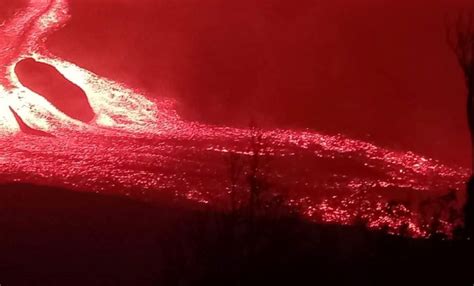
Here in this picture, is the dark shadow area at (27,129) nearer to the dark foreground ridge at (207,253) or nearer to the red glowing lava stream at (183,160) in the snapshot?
the red glowing lava stream at (183,160)

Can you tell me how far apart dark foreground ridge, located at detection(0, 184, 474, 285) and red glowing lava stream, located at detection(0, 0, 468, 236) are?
0.85 metres

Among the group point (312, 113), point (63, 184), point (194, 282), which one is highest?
point (312, 113)

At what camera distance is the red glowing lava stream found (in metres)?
11.1

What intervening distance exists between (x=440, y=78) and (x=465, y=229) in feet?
20.5

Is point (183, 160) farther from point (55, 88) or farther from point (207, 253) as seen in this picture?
point (207, 253)

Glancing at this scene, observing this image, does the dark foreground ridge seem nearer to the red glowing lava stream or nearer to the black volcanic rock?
the red glowing lava stream

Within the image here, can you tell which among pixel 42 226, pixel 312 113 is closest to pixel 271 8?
pixel 312 113

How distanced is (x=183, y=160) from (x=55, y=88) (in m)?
2.89

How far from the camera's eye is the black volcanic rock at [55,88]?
13.2m

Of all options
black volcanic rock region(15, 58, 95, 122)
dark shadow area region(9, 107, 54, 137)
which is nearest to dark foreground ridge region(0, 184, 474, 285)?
dark shadow area region(9, 107, 54, 137)

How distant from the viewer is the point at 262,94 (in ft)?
47.5

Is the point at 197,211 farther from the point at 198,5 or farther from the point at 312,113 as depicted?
the point at 198,5

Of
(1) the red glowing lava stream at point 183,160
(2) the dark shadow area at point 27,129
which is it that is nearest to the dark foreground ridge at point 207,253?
(1) the red glowing lava stream at point 183,160

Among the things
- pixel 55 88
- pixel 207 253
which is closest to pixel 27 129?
pixel 55 88
